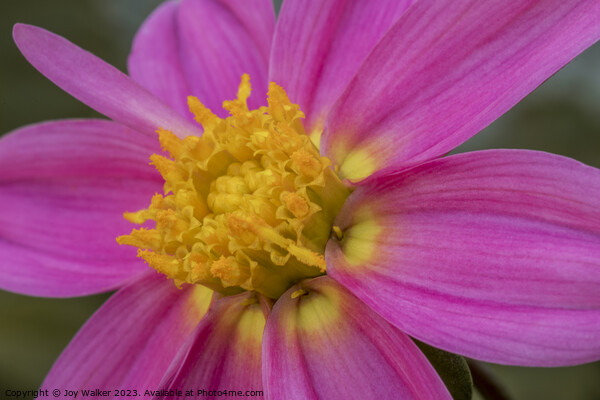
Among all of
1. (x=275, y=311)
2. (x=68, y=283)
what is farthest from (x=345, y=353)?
(x=68, y=283)

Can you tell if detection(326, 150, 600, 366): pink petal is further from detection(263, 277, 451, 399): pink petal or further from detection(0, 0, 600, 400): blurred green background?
detection(0, 0, 600, 400): blurred green background

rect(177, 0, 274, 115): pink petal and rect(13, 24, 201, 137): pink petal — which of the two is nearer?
rect(13, 24, 201, 137): pink petal

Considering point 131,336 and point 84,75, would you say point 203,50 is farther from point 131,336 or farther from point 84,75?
point 131,336

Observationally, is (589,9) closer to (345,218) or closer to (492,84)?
(492,84)

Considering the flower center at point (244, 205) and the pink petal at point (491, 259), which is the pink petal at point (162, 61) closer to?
the flower center at point (244, 205)

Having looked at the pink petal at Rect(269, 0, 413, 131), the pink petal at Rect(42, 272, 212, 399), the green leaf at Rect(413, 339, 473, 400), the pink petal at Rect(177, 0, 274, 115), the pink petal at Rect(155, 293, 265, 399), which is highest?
the pink petal at Rect(177, 0, 274, 115)

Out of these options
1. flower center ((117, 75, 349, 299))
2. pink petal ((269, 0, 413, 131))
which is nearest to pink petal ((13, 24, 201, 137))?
flower center ((117, 75, 349, 299))
